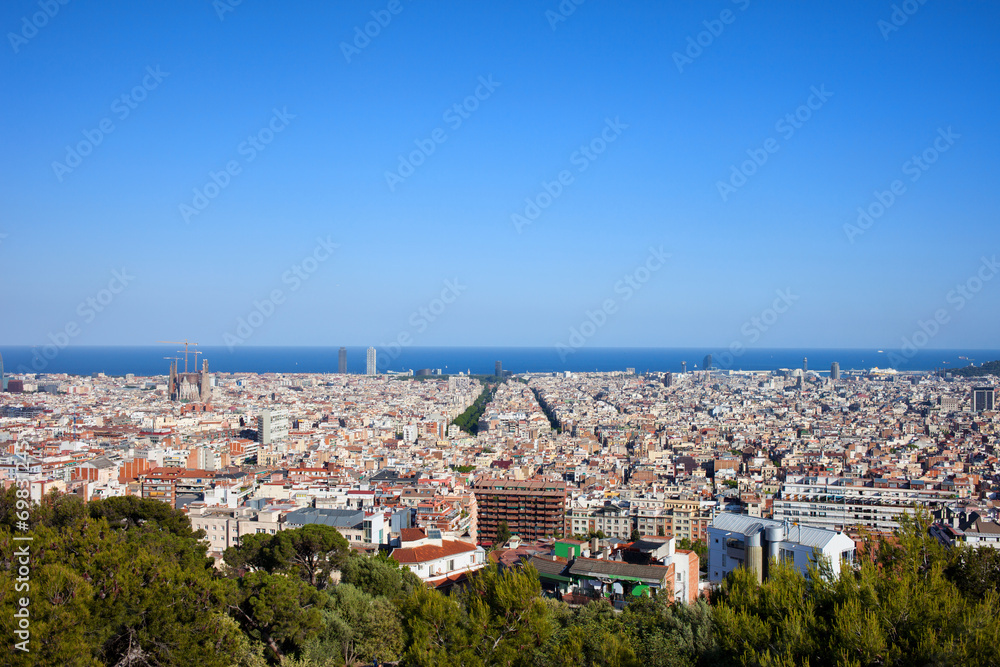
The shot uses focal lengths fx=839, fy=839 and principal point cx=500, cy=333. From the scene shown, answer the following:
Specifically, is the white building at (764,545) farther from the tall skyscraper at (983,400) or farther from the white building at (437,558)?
the tall skyscraper at (983,400)

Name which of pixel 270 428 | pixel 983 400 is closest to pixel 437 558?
pixel 270 428

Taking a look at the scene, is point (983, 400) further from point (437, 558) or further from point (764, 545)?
point (437, 558)

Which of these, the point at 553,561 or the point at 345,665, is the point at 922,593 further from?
the point at 553,561

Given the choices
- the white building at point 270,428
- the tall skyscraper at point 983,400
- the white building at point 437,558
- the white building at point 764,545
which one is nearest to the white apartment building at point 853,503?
the white building at point 764,545

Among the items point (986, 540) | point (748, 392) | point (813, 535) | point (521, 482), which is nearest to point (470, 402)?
point (748, 392)

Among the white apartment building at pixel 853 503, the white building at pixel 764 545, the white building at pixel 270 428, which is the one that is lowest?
the white apartment building at pixel 853 503

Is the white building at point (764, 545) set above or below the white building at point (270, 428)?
above
